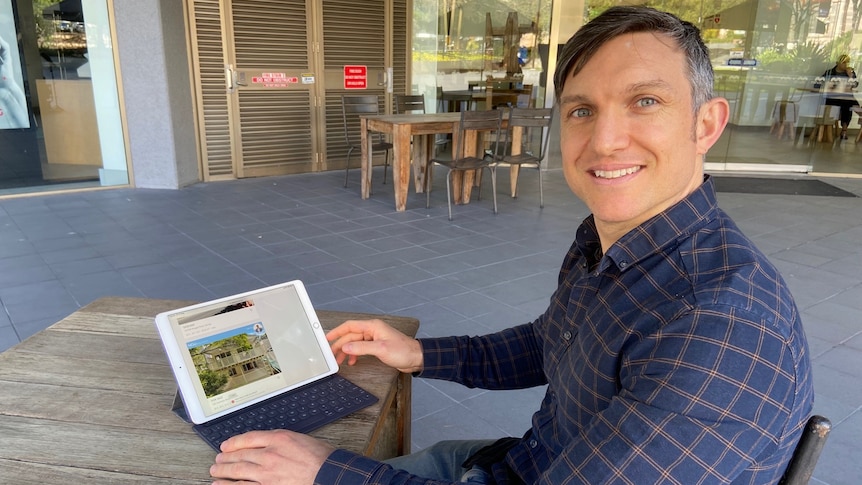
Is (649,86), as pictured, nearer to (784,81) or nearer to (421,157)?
(421,157)

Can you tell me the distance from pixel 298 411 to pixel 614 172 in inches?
25.2

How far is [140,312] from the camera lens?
4.39 ft

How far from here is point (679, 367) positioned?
706mm

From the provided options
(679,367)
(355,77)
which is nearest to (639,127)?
(679,367)

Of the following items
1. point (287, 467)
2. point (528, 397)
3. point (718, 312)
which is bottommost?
point (528, 397)

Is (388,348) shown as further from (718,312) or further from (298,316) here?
(718,312)

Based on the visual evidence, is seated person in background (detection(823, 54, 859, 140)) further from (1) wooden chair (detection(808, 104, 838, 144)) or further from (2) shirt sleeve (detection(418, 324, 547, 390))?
(2) shirt sleeve (detection(418, 324, 547, 390))

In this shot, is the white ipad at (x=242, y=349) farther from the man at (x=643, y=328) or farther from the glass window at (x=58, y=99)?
the glass window at (x=58, y=99)

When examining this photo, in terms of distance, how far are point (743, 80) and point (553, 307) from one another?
27.0ft

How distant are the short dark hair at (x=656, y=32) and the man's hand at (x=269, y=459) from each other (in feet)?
2.33

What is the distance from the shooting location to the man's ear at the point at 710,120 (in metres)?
0.92

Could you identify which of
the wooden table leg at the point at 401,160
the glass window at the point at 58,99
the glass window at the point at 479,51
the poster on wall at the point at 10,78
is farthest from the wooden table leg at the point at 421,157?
the poster on wall at the point at 10,78

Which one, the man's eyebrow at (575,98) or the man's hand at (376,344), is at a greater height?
the man's eyebrow at (575,98)

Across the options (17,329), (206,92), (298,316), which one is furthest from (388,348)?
(206,92)
